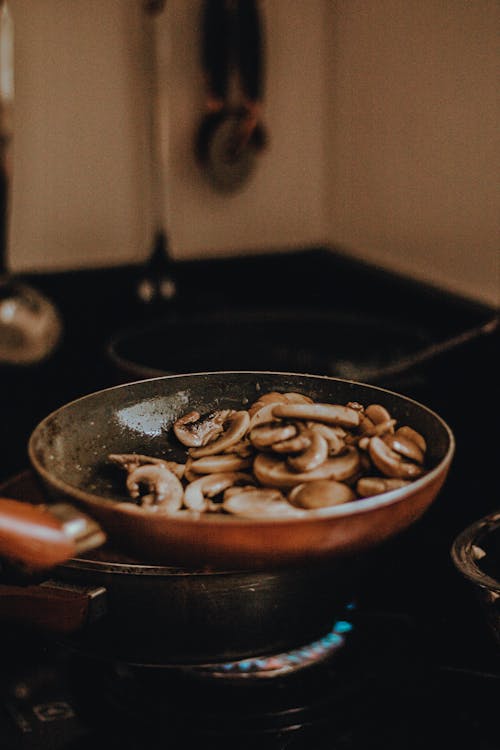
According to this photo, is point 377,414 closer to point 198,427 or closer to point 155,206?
point 198,427

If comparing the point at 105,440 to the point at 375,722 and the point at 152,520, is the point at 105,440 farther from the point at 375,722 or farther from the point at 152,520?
the point at 375,722

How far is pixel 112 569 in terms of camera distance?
670 mm

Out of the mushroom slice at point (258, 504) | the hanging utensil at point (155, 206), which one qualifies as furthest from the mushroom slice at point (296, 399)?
the hanging utensil at point (155, 206)

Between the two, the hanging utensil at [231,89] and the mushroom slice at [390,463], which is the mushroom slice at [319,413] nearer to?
the mushroom slice at [390,463]

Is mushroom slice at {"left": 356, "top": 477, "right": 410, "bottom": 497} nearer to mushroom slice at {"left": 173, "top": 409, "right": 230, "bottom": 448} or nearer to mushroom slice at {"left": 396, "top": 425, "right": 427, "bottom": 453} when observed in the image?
mushroom slice at {"left": 396, "top": 425, "right": 427, "bottom": 453}

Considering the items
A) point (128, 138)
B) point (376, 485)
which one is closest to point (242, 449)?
point (376, 485)

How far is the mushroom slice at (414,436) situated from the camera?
2.00 ft

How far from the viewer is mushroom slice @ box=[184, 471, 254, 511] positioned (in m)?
0.59

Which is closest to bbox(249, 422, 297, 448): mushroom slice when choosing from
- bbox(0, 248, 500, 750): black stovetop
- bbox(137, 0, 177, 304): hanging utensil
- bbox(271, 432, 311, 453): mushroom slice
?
bbox(271, 432, 311, 453): mushroom slice

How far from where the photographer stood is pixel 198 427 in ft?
2.31

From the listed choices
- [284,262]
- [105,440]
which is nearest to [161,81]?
[284,262]

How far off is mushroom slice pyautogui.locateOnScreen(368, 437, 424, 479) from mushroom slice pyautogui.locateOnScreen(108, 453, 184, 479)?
0.48ft

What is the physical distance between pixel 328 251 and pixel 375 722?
102 cm

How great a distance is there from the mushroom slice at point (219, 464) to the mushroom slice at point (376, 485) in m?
0.09
